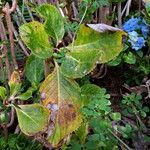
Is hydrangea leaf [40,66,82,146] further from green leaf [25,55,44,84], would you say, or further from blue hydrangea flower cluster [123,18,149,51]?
blue hydrangea flower cluster [123,18,149,51]

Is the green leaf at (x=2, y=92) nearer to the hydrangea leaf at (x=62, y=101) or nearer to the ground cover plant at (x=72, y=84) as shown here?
the ground cover plant at (x=72, y=84)

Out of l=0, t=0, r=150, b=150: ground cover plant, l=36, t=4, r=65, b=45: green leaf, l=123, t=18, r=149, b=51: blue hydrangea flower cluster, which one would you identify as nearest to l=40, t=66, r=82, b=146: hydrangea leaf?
l=0, t=0, r=150, b=150: ground cover plant

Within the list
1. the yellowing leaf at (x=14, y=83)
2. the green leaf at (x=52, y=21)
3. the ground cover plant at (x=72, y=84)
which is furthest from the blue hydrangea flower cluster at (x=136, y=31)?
the yellowing leaf at (x=14, y=83)

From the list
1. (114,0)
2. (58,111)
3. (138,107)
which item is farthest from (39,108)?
(114,0)

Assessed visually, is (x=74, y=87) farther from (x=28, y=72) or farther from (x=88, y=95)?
(x=28, y=72)

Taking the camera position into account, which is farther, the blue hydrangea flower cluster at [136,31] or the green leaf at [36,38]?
the blue hydrangea flower cluster at [136,31]

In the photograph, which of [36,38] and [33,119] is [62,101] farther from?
[36,38]
